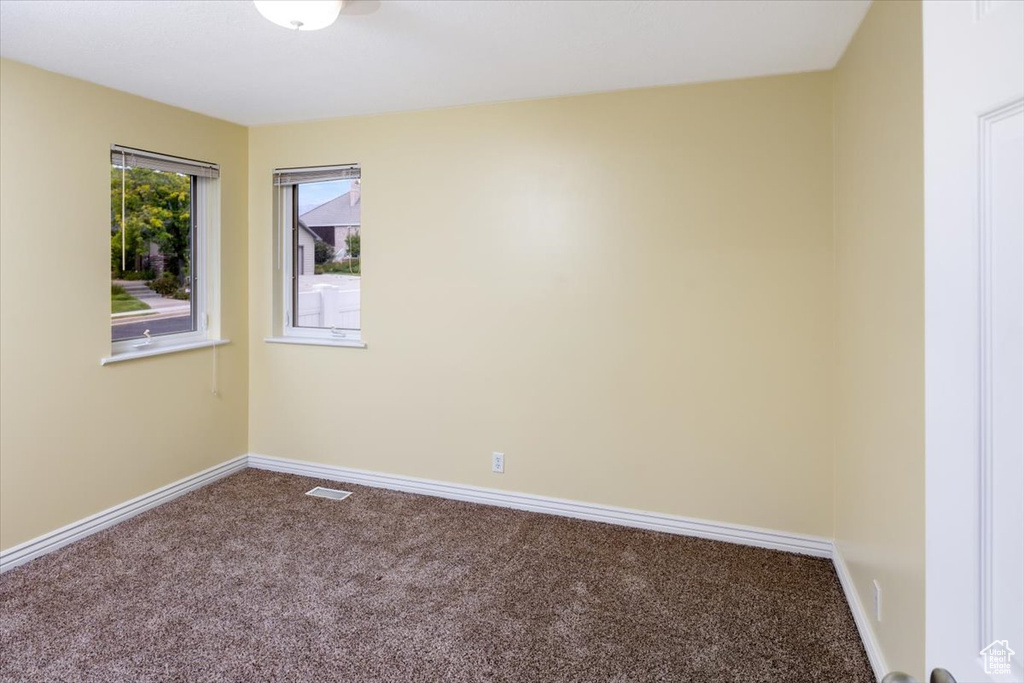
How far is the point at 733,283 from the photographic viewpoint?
2.96m

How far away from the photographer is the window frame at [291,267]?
3.92 meters

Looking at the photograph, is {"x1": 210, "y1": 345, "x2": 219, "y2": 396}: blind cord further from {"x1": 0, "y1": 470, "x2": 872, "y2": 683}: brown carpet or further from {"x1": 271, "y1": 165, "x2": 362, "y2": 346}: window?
{"x1": 0, "y1": 470, "x2": 872, "y2": 683}: brown carpet

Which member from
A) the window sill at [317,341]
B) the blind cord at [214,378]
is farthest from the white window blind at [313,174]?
the blind cord at [214,378]

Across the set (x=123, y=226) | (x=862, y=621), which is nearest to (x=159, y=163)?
(x=123, y=226)

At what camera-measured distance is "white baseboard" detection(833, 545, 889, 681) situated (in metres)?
1.97

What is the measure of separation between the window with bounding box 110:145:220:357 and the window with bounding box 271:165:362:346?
462 mm

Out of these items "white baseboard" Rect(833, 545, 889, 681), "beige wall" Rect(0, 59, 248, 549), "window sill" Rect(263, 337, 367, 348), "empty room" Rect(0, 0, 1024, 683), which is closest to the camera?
"white baseboard" Rect(833, 545, 889, 681)

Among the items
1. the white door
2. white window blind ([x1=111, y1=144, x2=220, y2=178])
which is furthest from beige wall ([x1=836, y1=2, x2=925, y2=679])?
white window blind ([x1=111, y1=144, x2=220, y2=178])

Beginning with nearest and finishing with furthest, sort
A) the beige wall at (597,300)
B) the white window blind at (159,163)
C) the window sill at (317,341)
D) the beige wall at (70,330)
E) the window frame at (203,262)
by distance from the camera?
the beige wall at (70,330) < the beige wall at (597,300) < the white window blind at (159,163) < the window frame at (203,262) < the window sill at (317,341)

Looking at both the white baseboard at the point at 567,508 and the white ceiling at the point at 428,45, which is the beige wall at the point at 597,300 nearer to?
the white baseboard at the point at 567,508

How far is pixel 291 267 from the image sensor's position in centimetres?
411

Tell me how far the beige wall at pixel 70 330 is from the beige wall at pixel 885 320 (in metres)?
3.55

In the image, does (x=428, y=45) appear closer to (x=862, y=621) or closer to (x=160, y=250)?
(x=160, y=250)

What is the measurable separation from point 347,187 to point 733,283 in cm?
249
